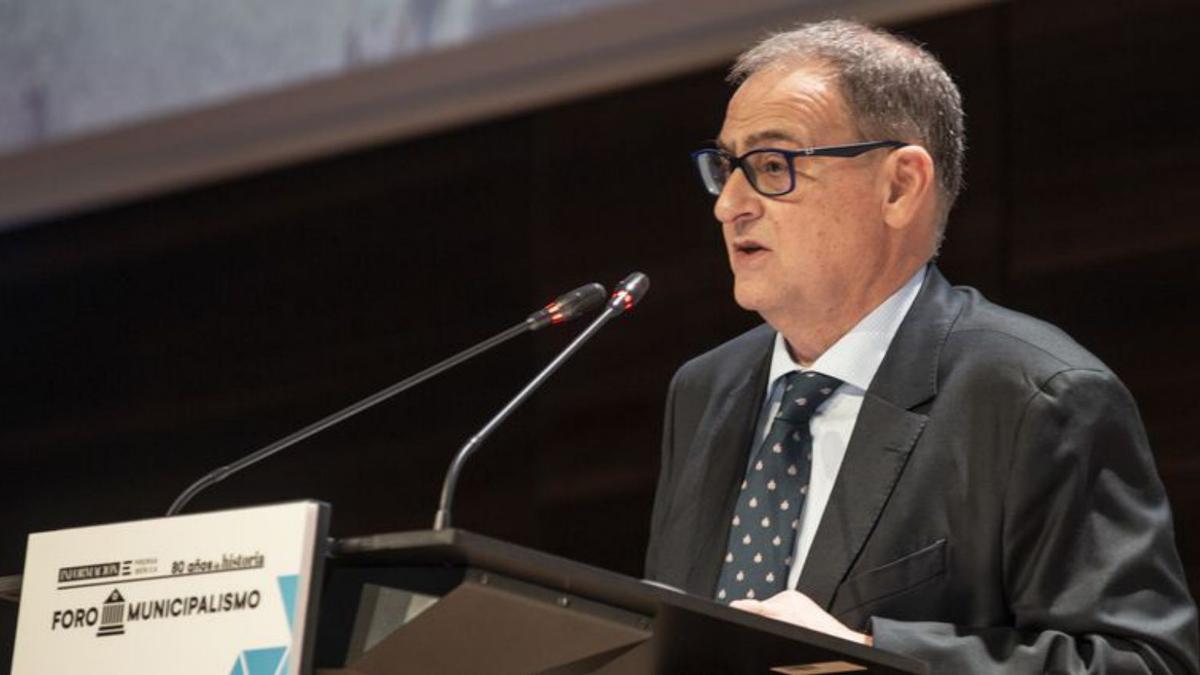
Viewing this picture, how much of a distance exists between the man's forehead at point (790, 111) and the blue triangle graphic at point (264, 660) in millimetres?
1124

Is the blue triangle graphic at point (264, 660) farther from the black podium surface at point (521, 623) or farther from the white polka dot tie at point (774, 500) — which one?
the white polka dot tie at point (774, 500)

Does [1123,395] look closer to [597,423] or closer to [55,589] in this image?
[55,589]

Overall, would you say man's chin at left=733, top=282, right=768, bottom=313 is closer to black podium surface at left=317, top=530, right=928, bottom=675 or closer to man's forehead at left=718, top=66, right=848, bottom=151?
man's forehead at left=718, top=66, right=848, bottom=151

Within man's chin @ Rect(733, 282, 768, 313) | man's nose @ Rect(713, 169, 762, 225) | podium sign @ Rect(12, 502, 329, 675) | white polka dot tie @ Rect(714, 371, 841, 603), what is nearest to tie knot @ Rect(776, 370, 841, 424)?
white polka dot tie @ Rect(714, 371, 841, 603)

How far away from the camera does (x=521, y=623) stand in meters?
1.88

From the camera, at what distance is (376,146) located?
16.8ft

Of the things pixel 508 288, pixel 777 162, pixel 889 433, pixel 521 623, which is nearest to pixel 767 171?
pixel 777 162

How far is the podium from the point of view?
1807 millimetres

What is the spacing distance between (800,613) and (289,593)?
605mm

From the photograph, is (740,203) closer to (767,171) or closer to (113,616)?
(767,171)

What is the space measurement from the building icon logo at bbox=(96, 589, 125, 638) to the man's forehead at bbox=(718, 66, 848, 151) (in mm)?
1093

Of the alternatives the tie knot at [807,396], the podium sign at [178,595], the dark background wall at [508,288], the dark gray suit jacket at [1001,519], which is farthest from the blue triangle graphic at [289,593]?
the dark background wall at [508,288]

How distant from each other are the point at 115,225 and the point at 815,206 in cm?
337

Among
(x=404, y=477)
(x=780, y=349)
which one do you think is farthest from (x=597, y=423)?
(x=780, y=349)
